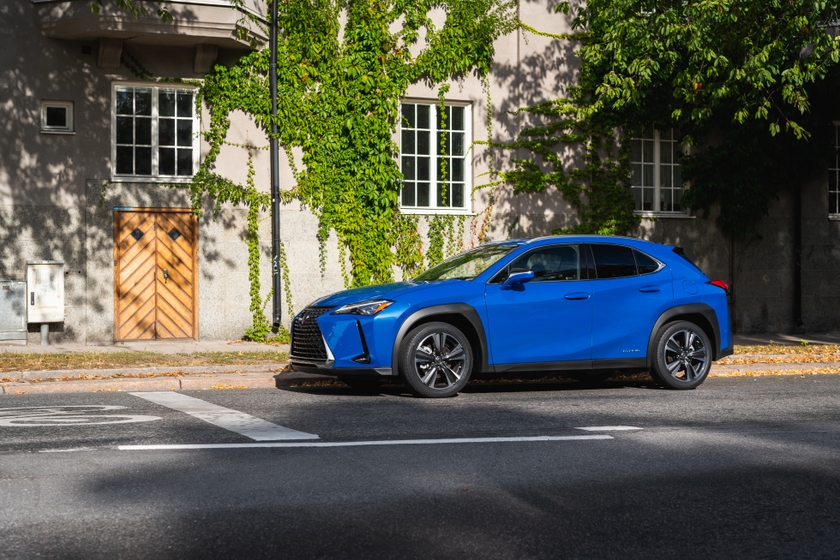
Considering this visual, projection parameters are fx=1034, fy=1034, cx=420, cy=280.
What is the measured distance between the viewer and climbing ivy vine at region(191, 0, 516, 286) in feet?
56.6

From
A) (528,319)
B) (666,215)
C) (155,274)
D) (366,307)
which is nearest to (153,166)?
(155,274)

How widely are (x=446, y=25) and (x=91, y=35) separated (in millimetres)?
6166

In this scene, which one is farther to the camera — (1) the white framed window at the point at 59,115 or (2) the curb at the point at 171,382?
(1) the white framed window at the point at 59,115

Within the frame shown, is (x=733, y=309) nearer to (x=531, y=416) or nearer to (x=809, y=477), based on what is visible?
(x=531, y=416)

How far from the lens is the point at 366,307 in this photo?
10062 mm

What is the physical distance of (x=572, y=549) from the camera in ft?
15.1

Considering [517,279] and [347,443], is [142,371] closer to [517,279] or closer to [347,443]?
[517,279]

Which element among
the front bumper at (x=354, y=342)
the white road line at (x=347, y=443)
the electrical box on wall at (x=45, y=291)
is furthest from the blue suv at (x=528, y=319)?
the electrical box on wall at (x=45, y=291)

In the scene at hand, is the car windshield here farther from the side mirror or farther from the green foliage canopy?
the green foliage canopy

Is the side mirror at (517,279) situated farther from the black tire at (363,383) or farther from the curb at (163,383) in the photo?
the curb at (163,383)

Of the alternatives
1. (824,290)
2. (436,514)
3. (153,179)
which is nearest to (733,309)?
(824,290)

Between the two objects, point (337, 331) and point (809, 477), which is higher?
point (337, 331)

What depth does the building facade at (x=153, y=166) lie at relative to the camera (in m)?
16.1

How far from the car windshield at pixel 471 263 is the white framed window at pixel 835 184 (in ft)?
40.2
